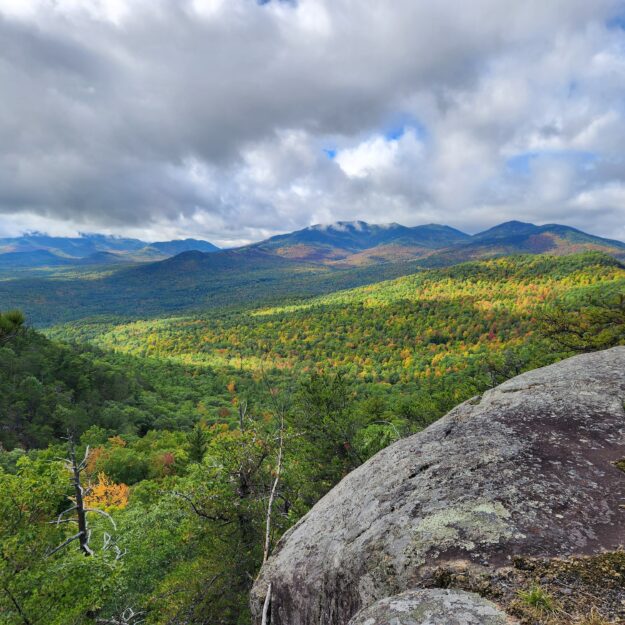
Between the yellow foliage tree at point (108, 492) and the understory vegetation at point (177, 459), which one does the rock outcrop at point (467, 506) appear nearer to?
the understory vegetation at point (177, 459)

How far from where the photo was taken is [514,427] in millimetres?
6203

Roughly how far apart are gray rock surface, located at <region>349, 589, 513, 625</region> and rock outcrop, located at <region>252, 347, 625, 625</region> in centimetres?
46

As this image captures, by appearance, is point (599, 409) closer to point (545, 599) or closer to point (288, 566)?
point (545, 599)

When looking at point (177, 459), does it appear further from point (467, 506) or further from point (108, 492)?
point (467, 506)

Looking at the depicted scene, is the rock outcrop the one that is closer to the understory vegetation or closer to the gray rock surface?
the gray rock surface

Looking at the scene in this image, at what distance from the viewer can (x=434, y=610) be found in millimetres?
3217

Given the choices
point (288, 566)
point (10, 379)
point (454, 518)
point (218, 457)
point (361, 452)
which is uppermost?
point (454, 518)

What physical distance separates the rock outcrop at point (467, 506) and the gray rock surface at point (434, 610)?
1.50ft

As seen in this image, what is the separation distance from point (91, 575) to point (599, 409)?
14066 millimetres

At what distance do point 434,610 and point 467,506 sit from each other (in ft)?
5.34

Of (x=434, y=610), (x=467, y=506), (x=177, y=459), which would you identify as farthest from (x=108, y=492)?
(x=434, y=610)

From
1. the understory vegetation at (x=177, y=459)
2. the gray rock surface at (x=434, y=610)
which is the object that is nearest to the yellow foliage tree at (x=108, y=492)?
the understory vegetation at (x=177, y=459)

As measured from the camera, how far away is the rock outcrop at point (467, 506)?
4035mm

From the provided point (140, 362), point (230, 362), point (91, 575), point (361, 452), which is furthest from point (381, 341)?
point (91, 575)
